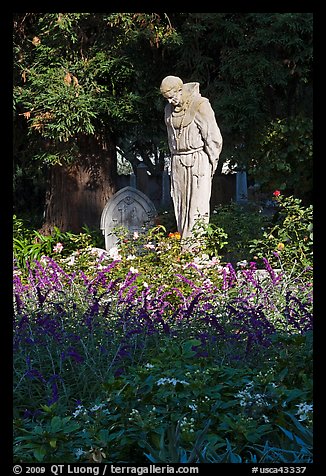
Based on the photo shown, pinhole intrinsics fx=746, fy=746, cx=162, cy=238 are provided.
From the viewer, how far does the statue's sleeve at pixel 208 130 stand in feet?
27.7

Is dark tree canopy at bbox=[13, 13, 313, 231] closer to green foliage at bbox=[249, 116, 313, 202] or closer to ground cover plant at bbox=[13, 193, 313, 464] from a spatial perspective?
green foliage at bbox=[249, 116, 313, 202]

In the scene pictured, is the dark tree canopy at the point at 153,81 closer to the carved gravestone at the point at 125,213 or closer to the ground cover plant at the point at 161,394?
the carved gravestone at the point at 125,213

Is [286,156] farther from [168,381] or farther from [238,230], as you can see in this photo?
[168,381]

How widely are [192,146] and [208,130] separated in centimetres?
27

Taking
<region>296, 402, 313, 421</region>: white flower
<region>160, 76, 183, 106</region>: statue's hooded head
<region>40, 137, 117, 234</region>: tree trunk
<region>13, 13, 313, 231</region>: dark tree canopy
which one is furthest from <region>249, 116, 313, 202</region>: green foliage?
<region>296, 402, 313, 421</region>: white flower

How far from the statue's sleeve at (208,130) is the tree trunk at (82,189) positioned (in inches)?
160

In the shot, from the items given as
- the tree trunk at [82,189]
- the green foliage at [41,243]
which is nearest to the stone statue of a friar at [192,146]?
the green foliage at [41,243]

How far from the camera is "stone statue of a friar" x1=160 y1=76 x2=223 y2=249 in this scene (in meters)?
8.46

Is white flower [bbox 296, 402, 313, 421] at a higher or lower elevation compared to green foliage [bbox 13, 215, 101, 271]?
lower

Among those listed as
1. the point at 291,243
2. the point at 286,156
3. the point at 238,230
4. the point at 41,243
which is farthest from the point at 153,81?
the point at 291,243

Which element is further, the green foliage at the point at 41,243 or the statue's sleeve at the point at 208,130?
the green foliage at the point at 41,243

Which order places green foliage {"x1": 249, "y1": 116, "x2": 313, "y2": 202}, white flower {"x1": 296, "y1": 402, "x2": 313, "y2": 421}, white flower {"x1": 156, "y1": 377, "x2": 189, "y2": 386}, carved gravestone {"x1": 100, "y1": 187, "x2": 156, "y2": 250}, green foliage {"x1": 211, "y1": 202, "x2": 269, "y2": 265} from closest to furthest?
white flower {"x1": 296, "y1": 402, "x2": 313, "y2": 421} < white flower {"x1": 156, "y1": 377, "x2": 189, "y2": 386} < green foliage {"x1": 211, "y1": 202, "x2": 269, "y2": 265} < carved gravestone {"x1": 100, "y1": 187, "x2": 156, "y2": 250} < green foliage {"x1": 249, "y1": 116, "x2": 313, "y2": 202}
